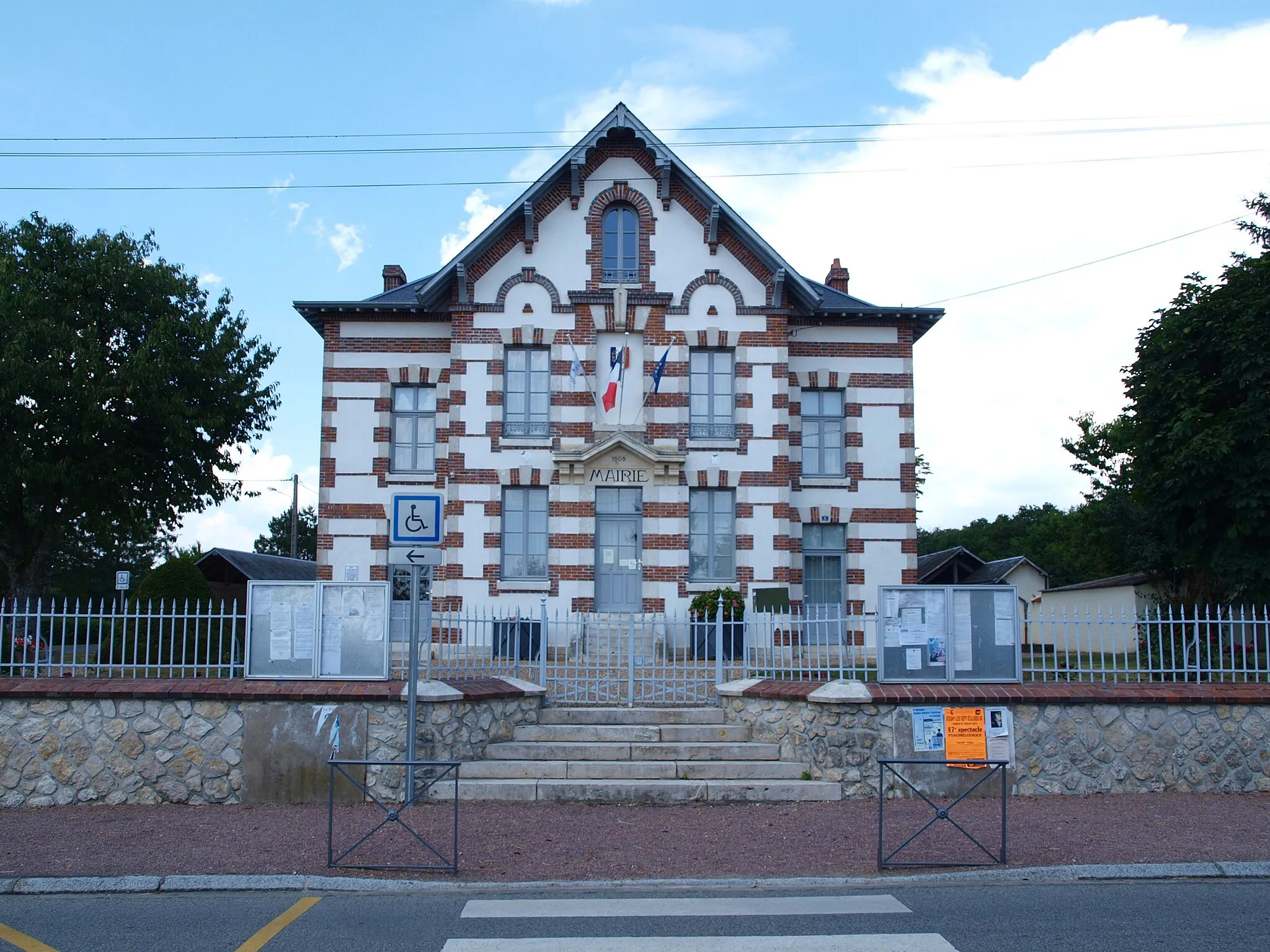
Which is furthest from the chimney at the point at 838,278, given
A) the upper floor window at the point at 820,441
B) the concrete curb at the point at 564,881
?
the concrete curb at the point at 564,881

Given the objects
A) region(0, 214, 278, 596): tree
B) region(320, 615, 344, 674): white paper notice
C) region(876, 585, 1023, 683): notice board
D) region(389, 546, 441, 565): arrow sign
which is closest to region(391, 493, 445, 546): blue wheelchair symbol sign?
region(389, 546, 441, 565): arrow sign

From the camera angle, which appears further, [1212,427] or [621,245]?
[621,245]

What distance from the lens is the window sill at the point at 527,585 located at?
20.9m

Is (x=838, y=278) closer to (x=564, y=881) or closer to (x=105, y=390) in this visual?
(x=105, y=390)

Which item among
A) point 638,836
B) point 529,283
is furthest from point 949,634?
point 529,283

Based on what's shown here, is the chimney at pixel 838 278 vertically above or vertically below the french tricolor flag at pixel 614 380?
above

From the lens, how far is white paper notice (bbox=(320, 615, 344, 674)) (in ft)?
37.1

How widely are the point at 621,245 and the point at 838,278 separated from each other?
7.02m

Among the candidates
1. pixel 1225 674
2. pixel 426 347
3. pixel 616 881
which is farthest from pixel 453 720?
pixel 426 347

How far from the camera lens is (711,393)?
2175 centimetres

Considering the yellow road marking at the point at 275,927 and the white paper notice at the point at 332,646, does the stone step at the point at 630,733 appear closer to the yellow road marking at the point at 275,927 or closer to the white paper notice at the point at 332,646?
the white paper notice at the point at 332,646

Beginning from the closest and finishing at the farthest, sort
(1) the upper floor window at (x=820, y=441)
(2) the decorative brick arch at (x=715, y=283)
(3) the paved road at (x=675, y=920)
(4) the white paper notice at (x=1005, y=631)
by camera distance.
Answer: (3) the paved road at (x=675, y=920), (4) the white paper notice at (x=1005, y=631), (2) the decorative brick arch at (x=715, y=283), (1) the upper floor window at (x=820, y=441)

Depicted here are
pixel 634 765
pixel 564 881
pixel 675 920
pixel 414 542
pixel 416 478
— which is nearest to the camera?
pixel 675 920

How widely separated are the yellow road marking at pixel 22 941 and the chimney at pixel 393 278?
68.6 feet
